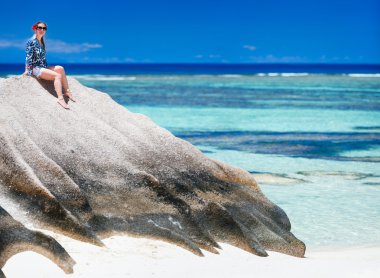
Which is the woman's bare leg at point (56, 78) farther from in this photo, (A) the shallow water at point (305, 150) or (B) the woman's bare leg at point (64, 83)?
(A) the shallow water at point (305, 150)

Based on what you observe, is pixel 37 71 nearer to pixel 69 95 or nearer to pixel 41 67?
pixel 41 67

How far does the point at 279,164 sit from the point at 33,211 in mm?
9881

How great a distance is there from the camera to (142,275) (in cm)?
621

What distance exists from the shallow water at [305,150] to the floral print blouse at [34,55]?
13.8 feet

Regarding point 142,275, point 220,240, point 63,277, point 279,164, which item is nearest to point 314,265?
point 220,240

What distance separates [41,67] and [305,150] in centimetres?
1108

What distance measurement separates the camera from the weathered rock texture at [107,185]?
21.2 feet

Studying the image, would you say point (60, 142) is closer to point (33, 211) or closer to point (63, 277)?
Answer: point (33, 211)

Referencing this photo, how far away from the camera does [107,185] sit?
279 inches

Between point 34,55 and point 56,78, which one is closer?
point 56,78

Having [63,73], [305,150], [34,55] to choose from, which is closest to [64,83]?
[63,73]

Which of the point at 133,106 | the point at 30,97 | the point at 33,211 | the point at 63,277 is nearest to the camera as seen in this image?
the point at 63,277

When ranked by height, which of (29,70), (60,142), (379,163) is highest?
(29,70)

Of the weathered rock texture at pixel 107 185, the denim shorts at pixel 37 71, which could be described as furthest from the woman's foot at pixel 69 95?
the denim shorts at pixel 37 71
